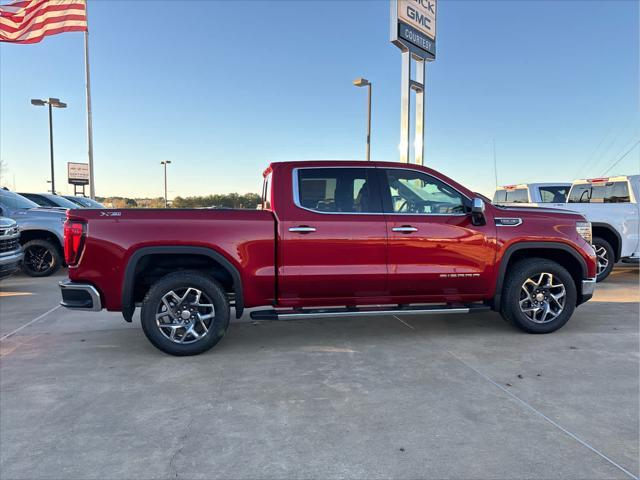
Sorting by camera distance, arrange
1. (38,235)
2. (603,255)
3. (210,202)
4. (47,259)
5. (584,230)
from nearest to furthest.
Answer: (584,230)
(603,255)
(38,235)
(47,259)
(210,202)

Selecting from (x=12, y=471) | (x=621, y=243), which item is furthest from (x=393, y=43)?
(x=12, y=471)

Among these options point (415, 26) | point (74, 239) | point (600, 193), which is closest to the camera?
point (74, 239)

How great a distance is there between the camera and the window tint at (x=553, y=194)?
414 inches

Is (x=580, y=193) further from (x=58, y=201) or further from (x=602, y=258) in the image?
(x=58, y=201)

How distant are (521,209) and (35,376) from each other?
511cm

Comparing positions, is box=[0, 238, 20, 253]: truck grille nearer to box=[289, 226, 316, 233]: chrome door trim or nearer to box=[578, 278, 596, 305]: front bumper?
box=[289, 226, 316, 233]: chrome door trim

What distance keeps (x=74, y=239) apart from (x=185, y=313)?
3.99ft

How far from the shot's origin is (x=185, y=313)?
14.0 ft

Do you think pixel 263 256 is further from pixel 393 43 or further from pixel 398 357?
pixel 393 43

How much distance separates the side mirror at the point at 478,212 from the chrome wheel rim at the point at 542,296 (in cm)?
88

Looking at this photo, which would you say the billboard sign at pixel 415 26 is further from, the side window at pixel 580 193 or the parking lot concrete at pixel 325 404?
the parking lot concrete at pixel 325 404

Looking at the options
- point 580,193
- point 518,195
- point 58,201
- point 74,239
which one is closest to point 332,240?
point 74,239

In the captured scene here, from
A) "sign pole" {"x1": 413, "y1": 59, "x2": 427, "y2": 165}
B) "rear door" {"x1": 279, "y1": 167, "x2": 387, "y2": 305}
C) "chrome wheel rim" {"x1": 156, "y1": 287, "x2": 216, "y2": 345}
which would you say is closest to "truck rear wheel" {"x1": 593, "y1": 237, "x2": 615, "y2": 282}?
"sign pole" {"x1": 413, "y1": 59, "x2": 427, "y2": 165}

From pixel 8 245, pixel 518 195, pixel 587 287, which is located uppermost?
pixel 518 195
